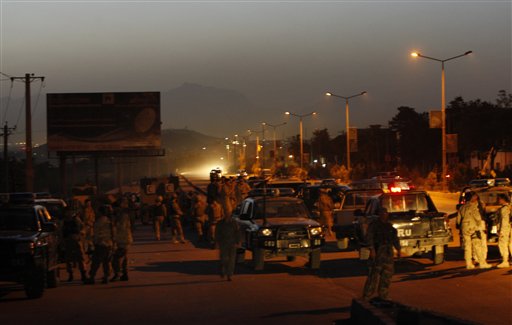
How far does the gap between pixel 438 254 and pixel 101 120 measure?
Result: 4460 centimetres

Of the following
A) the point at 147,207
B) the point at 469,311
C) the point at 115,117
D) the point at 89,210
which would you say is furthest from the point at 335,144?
the point at 469,311

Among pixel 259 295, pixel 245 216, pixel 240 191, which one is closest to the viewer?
pixel 259 295

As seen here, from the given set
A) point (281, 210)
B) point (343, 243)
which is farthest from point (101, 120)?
point (281, 210)

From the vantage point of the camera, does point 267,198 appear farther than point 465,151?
No

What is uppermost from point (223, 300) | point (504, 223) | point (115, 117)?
point (115, 117)

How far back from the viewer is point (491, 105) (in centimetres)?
8119

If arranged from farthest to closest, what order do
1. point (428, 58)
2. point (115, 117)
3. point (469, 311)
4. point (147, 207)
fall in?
1. point (115, 117)
2. point (428, 58)
3. point (147, 207)
4. point (469, 311)

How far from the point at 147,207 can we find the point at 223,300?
109 feet

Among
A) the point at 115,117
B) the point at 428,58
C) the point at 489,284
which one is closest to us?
the point at 489,284

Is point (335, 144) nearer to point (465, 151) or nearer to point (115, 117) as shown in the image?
point (465, 151)

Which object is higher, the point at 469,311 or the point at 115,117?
the point at 115,117

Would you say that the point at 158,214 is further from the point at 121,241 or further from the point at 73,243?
the point at 121,241

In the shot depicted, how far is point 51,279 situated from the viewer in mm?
18328

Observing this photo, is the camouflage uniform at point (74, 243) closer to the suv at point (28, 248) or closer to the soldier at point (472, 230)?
the suv at point (28, 248)
